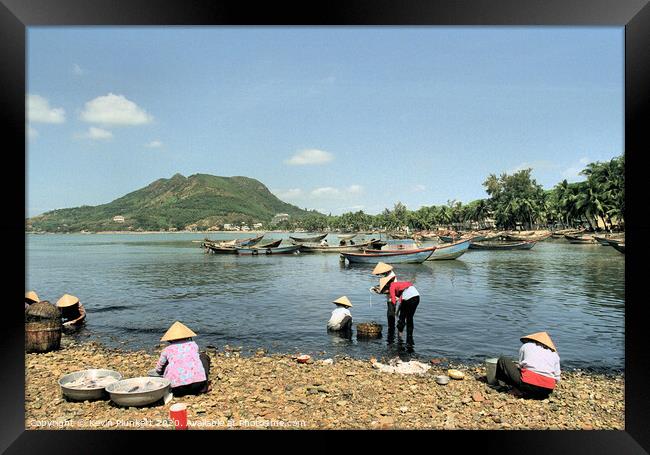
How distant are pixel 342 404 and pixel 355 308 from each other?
7057 millimetres

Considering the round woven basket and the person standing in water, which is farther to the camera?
the person standing in water

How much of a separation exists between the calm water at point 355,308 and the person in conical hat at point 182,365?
133cm

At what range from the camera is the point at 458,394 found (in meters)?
4.36

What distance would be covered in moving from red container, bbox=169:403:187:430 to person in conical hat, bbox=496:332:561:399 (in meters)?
3.14

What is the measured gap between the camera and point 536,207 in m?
49.2

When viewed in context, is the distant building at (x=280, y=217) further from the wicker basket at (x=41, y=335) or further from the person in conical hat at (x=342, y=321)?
the wicker basket at (x=41, y=335)

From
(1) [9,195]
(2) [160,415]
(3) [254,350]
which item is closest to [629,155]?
(2) [160,415]

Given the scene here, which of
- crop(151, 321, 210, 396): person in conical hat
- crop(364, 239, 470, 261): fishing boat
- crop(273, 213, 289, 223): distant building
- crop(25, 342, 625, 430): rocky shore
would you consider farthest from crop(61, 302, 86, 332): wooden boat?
crop(273, 213, 289, 223): distant building

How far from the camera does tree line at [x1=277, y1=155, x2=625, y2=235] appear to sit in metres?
40.4

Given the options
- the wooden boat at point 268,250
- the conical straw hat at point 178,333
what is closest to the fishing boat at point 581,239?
the wooden boat at point 268,250

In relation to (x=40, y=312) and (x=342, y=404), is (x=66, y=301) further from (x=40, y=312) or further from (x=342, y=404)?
(x=342, y=404)

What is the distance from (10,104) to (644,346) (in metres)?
5.26

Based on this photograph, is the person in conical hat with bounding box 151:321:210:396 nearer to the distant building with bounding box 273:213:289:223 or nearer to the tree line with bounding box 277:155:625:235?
the tree line with bounding box 277:155:625:235

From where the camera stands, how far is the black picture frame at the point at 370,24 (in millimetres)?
3248
